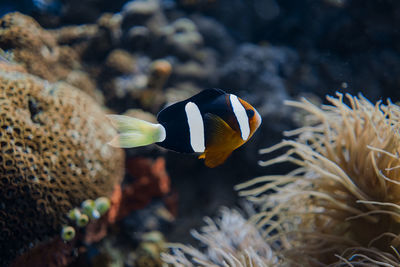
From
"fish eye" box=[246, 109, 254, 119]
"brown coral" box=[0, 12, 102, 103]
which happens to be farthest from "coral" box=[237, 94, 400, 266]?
"brown coral" box=[0, 12, 102, 103]

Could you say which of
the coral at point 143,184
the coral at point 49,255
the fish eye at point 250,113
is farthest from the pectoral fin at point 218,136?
the coral at point 143,184

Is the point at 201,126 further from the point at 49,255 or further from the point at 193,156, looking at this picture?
the point at 193,156

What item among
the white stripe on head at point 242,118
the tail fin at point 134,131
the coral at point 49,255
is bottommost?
the coral at point 49,255

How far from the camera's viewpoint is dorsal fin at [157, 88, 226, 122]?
4.16 ft

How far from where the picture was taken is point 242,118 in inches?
50.7

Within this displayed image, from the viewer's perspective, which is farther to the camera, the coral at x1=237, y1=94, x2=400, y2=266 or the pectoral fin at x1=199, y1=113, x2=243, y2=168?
the coral at x1=237, y1=94, x2=400, y2=266

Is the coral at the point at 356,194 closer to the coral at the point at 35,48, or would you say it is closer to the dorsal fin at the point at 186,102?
the dorsal fin at the point at 186,102

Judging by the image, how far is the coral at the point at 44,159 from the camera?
220 cm

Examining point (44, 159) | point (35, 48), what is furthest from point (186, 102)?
point (35, 48)

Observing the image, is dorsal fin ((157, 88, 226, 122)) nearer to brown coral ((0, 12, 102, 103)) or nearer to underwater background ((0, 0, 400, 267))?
underwater background ((0, 0, 400, 267))

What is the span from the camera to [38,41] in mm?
3260

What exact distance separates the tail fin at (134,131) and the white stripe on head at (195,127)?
14 cm

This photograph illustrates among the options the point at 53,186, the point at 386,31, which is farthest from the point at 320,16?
the point at 53,186

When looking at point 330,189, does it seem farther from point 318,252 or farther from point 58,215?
point 58,215
